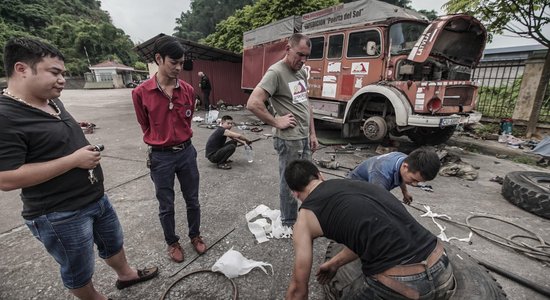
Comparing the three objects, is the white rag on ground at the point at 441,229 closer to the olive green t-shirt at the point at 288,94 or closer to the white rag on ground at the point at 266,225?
the white rag on ground at the point at 266,225

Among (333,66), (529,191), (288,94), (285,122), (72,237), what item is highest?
(333,66)

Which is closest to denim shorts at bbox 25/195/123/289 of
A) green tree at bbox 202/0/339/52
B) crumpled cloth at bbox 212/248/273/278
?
crumpled cloth at bbox 212/248/273/278

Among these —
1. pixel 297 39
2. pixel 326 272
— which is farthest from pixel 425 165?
pixel 297 39

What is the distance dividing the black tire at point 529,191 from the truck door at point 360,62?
9.72 feet

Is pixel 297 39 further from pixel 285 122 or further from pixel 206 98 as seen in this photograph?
pixel 206 98

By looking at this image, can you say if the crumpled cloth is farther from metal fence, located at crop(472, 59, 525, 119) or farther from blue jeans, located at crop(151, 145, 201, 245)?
metal fence, located at crop(472, 59, 525, 119)

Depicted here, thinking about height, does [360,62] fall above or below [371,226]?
above

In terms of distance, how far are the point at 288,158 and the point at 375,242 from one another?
1.34 metres

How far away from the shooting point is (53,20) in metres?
46.2

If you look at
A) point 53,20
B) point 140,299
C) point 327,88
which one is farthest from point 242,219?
point 53,20

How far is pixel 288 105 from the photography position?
252 centimetres

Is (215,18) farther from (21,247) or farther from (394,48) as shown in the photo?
(21,247)

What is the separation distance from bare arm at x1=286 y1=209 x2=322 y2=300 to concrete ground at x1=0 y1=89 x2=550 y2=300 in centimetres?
71

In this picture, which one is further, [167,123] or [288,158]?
[288,158]
